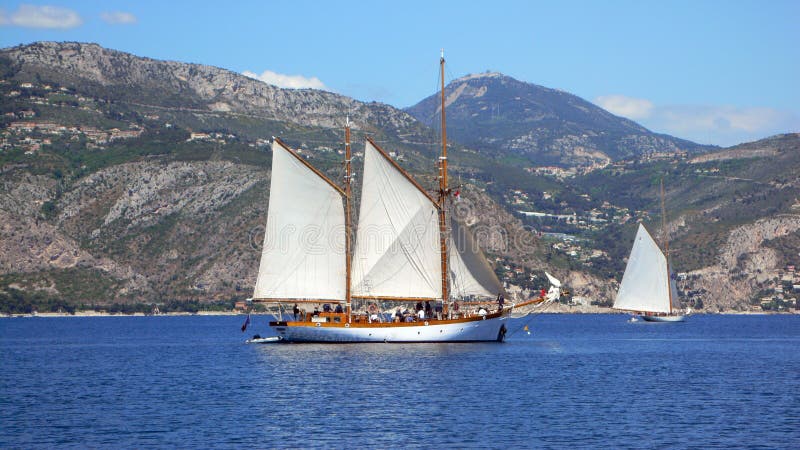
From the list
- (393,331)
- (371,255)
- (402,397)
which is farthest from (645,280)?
(402,397)

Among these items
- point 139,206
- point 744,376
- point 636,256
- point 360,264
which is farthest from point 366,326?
point 139,206

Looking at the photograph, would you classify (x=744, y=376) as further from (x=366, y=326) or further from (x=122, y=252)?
(x=122, y=252)

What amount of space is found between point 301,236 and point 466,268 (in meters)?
12.6

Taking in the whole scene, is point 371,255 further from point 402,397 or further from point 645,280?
point 645,280

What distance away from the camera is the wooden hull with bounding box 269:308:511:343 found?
8238 cm

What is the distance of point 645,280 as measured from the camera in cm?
14712

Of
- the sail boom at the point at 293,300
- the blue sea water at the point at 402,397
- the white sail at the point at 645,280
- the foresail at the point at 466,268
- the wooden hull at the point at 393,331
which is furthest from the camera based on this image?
the white sail at the point at 645,280

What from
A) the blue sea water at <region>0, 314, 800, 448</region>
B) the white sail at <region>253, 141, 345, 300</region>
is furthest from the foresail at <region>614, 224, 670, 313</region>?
the white sail at <region>253, 141, 345, 300</region>

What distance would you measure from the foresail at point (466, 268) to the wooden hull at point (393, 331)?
262 centimetres

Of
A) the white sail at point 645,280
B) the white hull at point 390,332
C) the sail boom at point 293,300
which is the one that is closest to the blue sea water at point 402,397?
the white hull at point 390,332

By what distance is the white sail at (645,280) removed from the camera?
144m

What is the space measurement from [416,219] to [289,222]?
9.55 meters

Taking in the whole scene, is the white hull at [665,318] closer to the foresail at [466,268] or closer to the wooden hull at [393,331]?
the wooden hull at [393,331]

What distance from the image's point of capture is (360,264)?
81.4 metres
